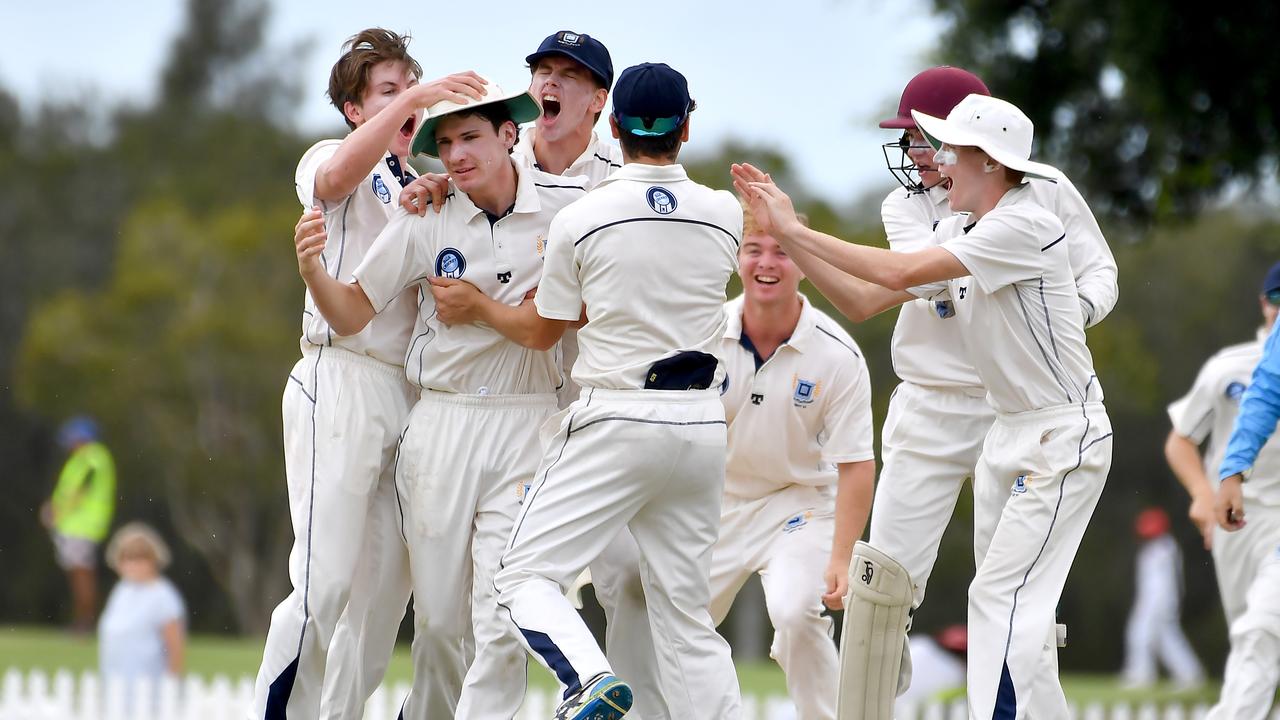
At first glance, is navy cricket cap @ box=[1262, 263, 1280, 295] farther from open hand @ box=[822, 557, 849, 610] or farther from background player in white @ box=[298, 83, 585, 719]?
background player in white @ box=[298, 83, 585, 719]

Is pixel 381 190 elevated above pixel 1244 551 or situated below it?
above

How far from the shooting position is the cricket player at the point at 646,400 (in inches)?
226

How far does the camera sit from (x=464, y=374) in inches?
245

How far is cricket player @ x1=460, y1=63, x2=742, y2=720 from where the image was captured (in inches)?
226

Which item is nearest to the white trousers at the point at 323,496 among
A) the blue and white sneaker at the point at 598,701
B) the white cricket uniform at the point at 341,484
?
the white cricket uniform at the point at 341,484

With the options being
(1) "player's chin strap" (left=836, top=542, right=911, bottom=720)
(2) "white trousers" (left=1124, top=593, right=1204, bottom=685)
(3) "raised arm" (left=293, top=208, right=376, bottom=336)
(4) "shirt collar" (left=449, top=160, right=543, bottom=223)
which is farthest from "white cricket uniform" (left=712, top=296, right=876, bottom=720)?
(2) "white trousers" (left=1124, top=593, right=1204, bottom=685)

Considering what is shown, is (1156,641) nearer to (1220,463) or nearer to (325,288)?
(1220,463)

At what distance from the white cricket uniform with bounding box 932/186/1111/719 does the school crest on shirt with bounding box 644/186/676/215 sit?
1.03 m

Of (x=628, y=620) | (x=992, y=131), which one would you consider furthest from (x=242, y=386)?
Result: (x=992, y=131)

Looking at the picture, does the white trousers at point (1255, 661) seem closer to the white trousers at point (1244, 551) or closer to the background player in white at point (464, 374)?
the white trousers at point (1244, 551)

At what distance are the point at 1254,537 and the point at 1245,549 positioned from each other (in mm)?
97

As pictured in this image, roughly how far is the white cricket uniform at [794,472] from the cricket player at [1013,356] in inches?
48.5

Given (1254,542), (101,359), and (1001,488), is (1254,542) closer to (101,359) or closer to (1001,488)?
(1001,488)

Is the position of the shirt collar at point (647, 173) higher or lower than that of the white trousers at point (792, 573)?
higher
